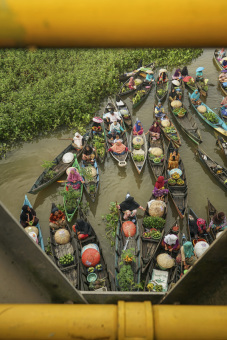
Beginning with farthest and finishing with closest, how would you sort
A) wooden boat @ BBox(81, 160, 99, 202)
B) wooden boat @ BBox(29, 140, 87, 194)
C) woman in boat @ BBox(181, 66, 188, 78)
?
1. woman in boat @ BBox(181, 66, 188, 78)
2. wooden boat @ BBox(29, 140, 87, 194)
3. wooden boat @ BBox(81, 160, 99, 202)

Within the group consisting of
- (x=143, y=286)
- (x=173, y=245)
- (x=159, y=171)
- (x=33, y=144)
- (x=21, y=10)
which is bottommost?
(x=143, y=286)

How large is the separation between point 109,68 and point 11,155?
7904 mm

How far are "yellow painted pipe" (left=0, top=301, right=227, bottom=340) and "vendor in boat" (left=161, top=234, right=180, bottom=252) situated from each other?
257 inches

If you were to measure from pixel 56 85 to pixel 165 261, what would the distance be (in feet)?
35.8

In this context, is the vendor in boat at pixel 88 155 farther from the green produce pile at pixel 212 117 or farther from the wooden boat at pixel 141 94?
the green produce pile at pixel 212 117

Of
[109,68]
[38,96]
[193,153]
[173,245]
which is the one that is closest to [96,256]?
[173,245]

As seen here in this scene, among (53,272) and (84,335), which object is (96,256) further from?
(84,335)

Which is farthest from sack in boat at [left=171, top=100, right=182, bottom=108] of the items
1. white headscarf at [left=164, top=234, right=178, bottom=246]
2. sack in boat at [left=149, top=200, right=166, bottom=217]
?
white headscarf at [left=164, top=234, right=178, bottom=246]

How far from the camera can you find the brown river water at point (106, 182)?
957 cm

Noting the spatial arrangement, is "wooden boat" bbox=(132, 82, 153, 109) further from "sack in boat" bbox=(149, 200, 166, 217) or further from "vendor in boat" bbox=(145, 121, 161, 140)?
"sack in boat" bbox=(149, 200, 166, 217)

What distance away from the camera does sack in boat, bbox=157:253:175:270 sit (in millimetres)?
7124

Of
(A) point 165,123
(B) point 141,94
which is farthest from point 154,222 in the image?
(B) point 141,94

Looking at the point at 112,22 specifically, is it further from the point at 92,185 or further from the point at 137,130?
the point at 137,130

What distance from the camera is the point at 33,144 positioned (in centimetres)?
1223
